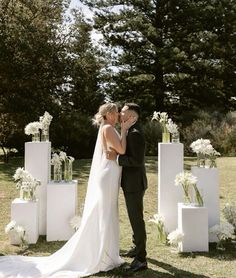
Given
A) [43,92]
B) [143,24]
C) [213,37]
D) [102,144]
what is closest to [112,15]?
[143,24]

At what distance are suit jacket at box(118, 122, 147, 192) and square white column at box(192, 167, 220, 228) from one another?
1491mm

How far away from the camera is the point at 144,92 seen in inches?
888

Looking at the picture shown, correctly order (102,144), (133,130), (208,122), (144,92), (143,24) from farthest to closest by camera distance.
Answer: (144,92) < (143,24) < (208,122) < (102,144) < (133,130)

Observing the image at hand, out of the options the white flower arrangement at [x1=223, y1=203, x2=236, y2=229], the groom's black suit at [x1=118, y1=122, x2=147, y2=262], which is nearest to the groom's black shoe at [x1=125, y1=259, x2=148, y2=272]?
the groom's black suit at [x1=118, y1=122, x2=147, y2=262]

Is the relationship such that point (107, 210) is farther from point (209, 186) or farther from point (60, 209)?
point (209, 186)

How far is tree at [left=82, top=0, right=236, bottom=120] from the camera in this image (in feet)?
69.9

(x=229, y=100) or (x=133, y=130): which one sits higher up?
(x=229, y=100)

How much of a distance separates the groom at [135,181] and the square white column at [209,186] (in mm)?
1491

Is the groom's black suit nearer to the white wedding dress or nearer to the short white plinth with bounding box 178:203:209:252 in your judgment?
the white wedding dress

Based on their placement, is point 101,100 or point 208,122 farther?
point 101,100

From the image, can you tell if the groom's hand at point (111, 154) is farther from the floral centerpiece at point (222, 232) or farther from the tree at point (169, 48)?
the tree at point (169, 48)

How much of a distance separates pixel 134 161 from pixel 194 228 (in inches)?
63.4

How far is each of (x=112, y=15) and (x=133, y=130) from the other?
17931 mm

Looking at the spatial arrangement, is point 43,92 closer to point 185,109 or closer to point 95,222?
point 185,109
